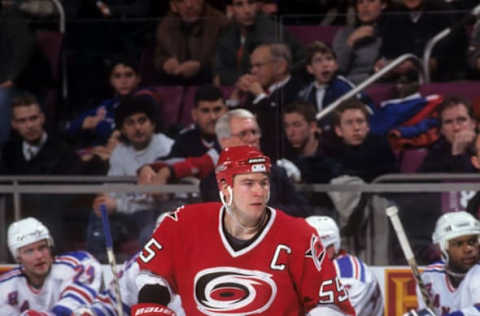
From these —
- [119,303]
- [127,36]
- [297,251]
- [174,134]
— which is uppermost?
[127,36]

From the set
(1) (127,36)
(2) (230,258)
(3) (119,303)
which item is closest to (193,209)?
(2) (230,258)

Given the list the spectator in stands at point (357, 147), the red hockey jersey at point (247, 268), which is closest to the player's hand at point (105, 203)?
the spectator in stands at point (357, 147)

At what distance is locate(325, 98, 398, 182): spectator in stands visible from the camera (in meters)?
6.30

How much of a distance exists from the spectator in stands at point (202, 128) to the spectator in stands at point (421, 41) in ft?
2.93

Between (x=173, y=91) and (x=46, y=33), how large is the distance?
90cm

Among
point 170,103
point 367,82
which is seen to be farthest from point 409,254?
point 170,103

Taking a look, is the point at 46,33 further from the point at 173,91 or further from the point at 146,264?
the point at 146,264

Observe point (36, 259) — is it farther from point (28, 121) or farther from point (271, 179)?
point (271, 179)

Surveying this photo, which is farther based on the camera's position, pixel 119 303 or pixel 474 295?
pixel 119 303

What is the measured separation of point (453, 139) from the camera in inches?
248

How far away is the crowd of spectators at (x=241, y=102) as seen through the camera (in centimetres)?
632

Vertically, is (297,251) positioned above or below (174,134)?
below

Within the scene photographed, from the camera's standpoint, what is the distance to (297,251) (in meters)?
4.40

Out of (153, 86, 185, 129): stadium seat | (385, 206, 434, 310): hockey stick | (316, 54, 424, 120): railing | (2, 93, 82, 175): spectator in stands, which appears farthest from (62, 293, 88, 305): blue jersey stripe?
(385, 206, 434, 310): hockey stick
